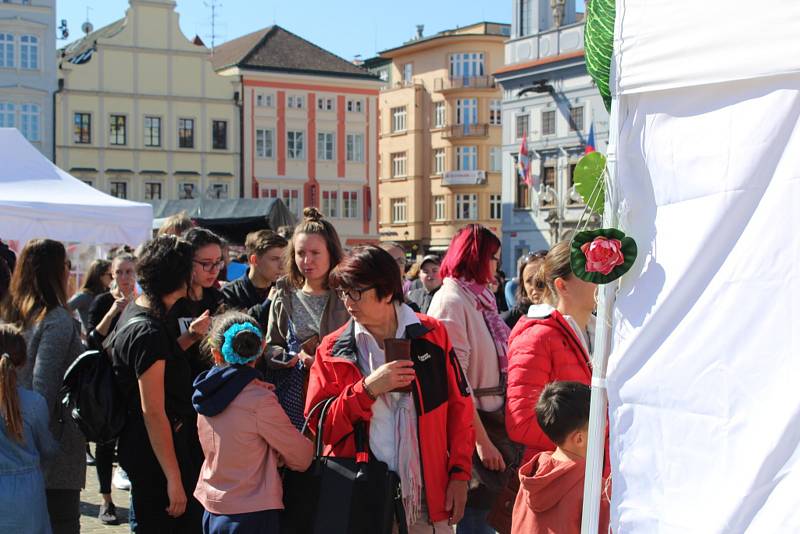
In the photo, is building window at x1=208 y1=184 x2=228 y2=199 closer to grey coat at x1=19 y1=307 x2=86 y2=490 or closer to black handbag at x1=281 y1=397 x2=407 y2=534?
grey coat at x1=19 y1=307 x2=86 y2=490

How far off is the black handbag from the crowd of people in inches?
0.7

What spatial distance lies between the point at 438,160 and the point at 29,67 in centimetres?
2899

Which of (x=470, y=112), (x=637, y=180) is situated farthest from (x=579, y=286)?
(x=470, y=112)

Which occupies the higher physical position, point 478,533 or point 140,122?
point 140,122

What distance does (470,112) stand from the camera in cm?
7081

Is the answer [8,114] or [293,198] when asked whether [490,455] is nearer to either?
[8,114]

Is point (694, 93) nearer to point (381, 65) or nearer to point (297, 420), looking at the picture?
point (297, 420)

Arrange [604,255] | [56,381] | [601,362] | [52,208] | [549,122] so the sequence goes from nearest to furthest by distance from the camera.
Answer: [604,255], [601,362], [56,381], [52,208], [549,122]

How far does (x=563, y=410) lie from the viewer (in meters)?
3.94

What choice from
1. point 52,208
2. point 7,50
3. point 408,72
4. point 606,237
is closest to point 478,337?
point 606,237

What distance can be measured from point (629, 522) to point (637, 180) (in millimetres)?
863

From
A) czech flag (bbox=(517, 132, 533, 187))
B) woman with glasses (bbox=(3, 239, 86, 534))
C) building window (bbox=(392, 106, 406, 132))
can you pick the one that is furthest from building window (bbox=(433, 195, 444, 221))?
woman with glasses (bbox=(3, 239, 86, 534))

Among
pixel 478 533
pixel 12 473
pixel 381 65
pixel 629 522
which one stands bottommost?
pixel 478 533

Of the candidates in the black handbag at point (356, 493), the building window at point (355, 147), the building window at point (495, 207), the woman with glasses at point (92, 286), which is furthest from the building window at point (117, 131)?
the black handbag at point (356, 493)
